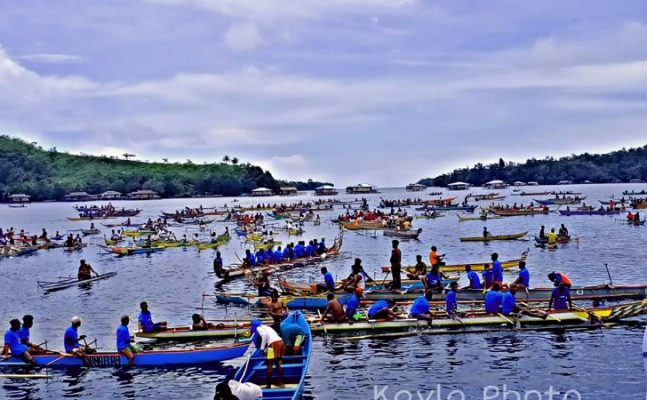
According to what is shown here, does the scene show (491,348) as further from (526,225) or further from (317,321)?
(526,225)

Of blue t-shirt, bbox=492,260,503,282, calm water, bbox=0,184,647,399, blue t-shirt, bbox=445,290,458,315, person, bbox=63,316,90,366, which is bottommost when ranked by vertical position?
calm water, bbox=0,184,647,399

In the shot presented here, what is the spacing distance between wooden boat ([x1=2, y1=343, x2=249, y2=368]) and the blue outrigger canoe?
371cm

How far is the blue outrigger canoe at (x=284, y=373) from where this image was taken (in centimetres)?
1712

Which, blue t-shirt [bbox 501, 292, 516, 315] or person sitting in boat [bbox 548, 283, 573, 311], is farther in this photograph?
person sitting in boat [bbox 548, 283, 573, 311]

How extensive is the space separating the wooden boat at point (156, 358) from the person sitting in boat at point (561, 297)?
43.0 feet

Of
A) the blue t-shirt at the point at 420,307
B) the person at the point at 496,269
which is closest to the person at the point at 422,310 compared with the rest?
the blue t-shirt at the point at 420,307

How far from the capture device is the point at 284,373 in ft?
61.3

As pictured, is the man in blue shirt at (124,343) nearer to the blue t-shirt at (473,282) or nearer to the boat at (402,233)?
the blue t-shirt at (473,282)

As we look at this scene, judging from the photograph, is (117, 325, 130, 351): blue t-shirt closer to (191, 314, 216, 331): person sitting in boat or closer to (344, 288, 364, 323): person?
(191, 314, 216, 331): person sitting in boat

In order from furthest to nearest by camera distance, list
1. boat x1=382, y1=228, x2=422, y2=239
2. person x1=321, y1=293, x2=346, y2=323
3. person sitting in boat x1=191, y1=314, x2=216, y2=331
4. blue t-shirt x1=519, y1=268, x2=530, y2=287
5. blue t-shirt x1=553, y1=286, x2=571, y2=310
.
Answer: boat x1=382, y1=228, x2=422, y2=239 < blue t-shirt x1=519, y1=268, x2=530, y2=287 < blue t-shirt x1=553, y1=286, x2=571, y2=310 < person x1=321, y1=293, x2=346, y2=323 < person sitting in boat x1=191, y1=314, x2=216, y2=331

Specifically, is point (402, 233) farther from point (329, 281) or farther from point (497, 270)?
point (497, 270)

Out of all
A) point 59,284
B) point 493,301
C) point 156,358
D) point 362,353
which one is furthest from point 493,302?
point 59,284

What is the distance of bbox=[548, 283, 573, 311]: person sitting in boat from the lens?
27234mm

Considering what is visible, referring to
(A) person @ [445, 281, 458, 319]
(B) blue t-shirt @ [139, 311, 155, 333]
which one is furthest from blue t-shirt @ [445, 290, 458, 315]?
(B) blue t-shirt @ [139, 311, 155, 333]
